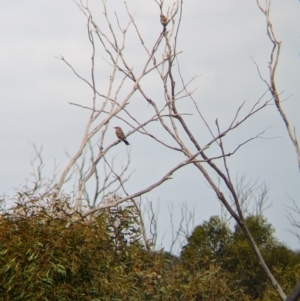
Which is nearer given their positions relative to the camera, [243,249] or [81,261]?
[81,261]

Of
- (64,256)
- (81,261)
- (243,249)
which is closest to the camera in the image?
(64,256)

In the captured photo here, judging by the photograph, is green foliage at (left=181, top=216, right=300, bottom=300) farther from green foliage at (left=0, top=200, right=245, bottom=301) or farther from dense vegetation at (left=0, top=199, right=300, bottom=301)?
green foliage at (left=0, top=200, right=245, bottom=301)

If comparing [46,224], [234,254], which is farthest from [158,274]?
[234,254]

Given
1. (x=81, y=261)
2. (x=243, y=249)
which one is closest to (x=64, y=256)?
(x=81, y=261)

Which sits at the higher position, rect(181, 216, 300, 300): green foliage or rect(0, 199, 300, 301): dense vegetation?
rect(181, 216, 300, 300): green foliage

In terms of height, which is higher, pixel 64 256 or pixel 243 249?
pixel 243 249

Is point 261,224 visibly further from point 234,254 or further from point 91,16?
point 91,16

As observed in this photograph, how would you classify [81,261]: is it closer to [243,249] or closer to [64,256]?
[64,256]

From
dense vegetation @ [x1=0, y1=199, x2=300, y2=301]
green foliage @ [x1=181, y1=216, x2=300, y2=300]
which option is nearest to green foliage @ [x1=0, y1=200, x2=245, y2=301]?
dense vegetation @ [x1=0, y1=199, x2=300, y2=301]

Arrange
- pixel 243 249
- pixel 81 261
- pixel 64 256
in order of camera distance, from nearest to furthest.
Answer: pixel 64 256 → pixel 81 261 → pixel 243 249

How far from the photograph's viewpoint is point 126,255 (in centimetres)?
705

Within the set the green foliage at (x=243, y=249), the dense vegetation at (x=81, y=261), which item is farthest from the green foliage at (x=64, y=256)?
the green foliage at (x=243, y=249)

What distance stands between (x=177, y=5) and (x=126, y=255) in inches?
88.7

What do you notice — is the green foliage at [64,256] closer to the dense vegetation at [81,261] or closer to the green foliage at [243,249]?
the dense vegetation at [81,261]
